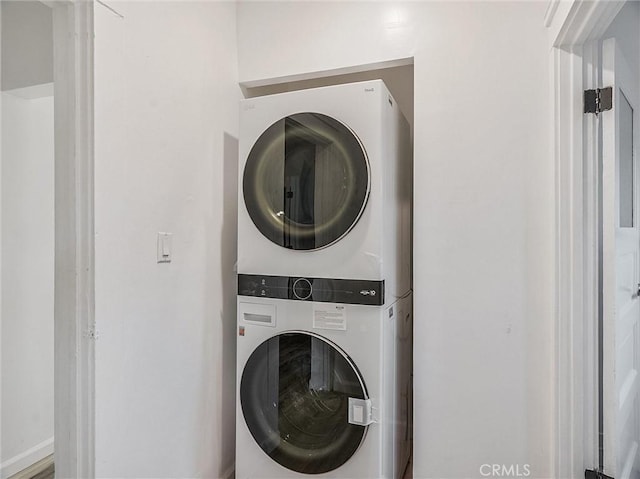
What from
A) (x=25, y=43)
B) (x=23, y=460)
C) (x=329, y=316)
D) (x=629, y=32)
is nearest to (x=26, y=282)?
(x=23, y=460)

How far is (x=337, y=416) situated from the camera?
4.89ft

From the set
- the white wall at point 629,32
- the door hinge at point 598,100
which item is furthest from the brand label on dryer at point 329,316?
the white wall at point 629,32

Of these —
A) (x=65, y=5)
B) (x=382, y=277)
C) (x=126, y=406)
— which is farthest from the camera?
(x=382, y=277)

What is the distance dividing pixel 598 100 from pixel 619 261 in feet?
2.00

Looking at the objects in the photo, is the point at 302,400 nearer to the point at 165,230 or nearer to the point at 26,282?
the point at 165,230

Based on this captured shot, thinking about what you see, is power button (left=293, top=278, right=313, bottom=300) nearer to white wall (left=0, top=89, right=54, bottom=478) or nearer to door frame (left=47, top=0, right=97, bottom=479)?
door frame (left=47, top=0, right=97, bottom=479)

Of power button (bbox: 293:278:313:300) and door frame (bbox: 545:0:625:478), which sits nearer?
door frame (bbox: 545:0:625:478)

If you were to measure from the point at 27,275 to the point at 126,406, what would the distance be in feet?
2.96

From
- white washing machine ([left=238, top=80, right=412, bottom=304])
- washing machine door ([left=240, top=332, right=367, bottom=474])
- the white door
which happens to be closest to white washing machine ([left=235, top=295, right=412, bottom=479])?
washing machine door ([left=240, top=332, right=367, bottom=474])

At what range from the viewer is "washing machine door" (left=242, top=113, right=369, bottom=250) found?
4.82 ft

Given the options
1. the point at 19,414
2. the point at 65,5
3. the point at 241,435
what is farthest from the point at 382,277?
the point at 19,414

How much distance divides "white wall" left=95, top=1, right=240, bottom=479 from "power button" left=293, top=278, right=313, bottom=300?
0.43 metres

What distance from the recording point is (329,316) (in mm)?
1503

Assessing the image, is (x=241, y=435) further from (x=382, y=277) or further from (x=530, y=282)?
(x=530, y=282)
